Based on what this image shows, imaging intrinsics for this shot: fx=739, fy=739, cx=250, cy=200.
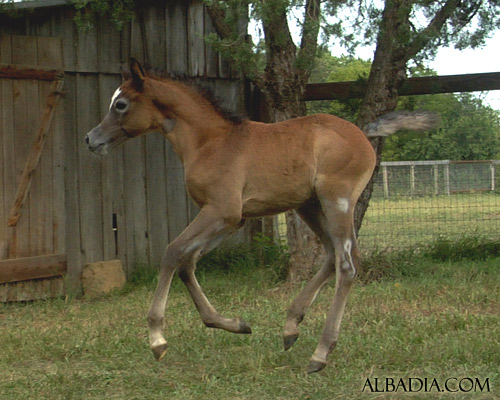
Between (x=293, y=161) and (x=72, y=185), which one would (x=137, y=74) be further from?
(x=72, y=185)

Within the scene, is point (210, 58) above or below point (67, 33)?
below

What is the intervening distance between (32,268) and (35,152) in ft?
4.27

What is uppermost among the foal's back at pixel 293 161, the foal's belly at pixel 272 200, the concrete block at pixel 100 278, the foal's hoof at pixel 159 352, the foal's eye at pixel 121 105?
the foal's eye at pixel 121 105

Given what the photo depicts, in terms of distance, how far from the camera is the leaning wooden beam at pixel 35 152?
816cm

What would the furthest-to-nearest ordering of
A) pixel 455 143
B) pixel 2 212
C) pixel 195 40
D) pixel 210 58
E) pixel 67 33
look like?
1. pixel 455 143
2. pixel 210 58
3. pixel 195 40
4. pixel 67 33
5. pixel 2 212

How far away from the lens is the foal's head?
570 cm

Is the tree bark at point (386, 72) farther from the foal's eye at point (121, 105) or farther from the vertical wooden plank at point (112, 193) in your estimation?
the foal's eye at point (121, 105)

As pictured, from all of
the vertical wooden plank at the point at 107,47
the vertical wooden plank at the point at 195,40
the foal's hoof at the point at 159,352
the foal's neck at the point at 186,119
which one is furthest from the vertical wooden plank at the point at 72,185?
the foal's hoof at the point at 159,352

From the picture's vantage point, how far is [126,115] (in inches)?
225

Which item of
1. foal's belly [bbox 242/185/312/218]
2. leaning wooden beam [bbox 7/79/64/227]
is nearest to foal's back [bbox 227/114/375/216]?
foal's belly [bbox 242/185/312/218]

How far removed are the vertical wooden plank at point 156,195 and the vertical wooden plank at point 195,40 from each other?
109 centimetres

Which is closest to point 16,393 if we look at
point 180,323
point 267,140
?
point 180,323

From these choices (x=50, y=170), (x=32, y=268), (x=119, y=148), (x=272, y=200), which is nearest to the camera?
(x=272, y=200)

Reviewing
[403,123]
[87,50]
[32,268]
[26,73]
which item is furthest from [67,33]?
[403,123]
